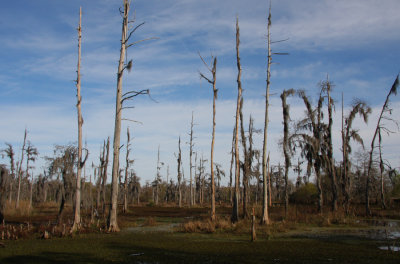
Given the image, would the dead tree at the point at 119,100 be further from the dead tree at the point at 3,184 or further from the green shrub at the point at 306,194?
the green shrub at the point at 306,194

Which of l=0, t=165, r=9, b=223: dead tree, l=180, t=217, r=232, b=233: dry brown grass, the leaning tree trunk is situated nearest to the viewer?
l=180, t=217, r=232, b=233: dry brown grass

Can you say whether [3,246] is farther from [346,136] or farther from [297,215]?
[346,136]

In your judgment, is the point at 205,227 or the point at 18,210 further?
the point at 18,210

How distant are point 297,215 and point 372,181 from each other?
3277 cm

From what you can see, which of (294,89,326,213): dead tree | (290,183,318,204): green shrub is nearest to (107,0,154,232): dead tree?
(294,89,326,213): dead tree

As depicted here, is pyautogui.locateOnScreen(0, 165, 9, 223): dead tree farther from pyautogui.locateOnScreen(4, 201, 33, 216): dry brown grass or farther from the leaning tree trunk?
pyautogui.locateOnScreen(4, 201, 33, 216): dry brown grass

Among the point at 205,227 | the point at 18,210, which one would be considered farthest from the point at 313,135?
the point at 18,210

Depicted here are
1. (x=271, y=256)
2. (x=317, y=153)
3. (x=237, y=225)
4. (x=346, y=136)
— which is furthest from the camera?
(x=346, y=136)

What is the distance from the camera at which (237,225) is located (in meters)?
17.8

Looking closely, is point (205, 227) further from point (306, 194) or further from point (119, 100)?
point (306, 194)

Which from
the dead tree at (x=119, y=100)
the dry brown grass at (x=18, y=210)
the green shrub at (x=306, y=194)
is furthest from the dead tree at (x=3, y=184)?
the green shrub at (x=306, y=194)

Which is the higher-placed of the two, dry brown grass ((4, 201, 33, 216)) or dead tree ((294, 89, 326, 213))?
dead tree ((294, 89, 326, 213))

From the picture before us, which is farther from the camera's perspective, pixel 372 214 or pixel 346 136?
pixel 346 136

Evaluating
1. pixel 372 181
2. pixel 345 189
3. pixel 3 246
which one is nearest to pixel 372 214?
pixel 345 189
